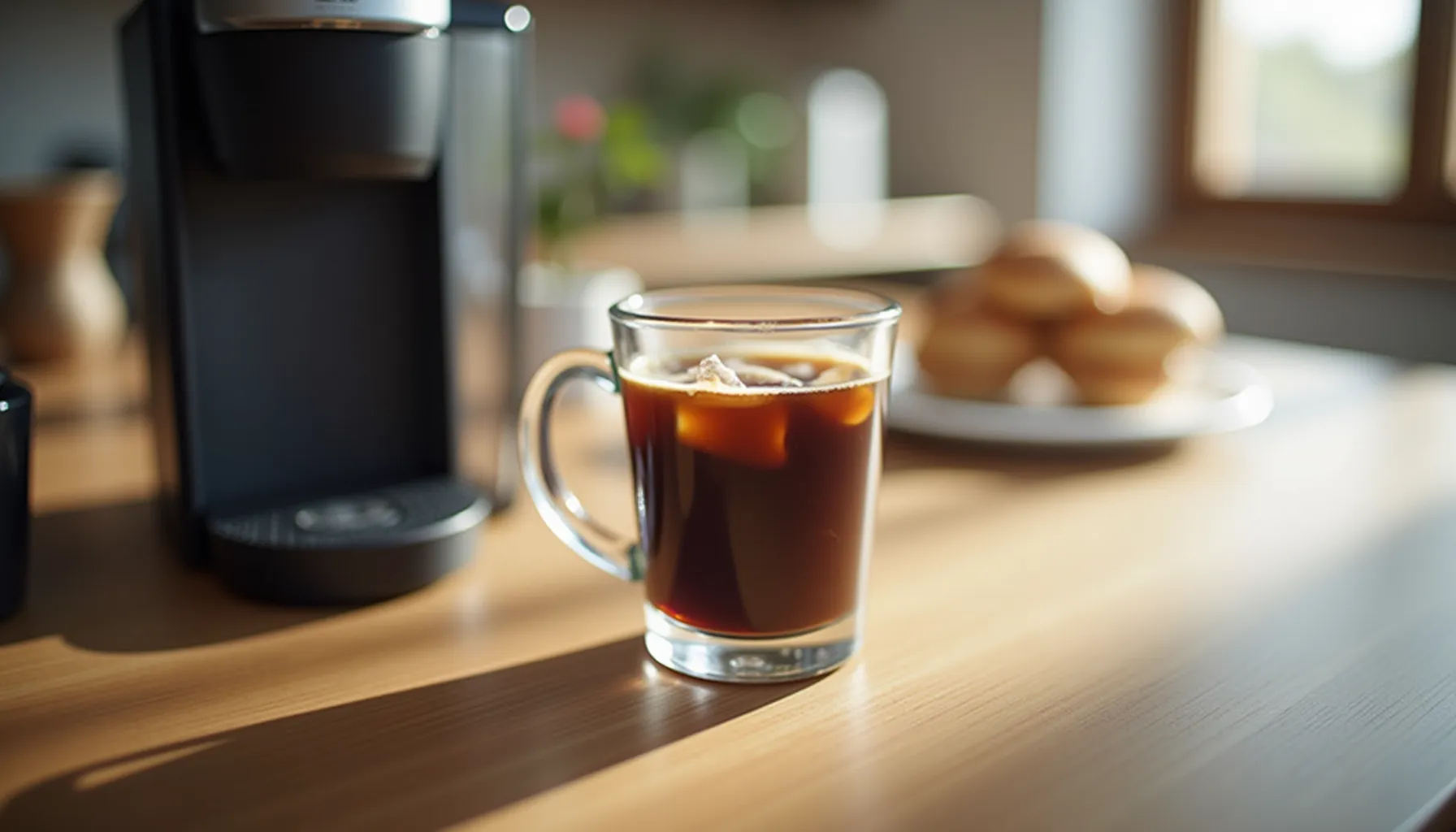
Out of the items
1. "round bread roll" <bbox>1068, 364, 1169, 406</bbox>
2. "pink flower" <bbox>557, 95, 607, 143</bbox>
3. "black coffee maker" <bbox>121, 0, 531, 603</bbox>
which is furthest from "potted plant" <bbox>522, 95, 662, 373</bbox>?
"round bread roll" <bbox>1068, 364, 1169, 406</bbox>

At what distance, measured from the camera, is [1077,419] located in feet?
2.87

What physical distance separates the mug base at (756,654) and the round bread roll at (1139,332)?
1.60 feet

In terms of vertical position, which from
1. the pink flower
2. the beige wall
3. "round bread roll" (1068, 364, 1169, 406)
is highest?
the beige wall

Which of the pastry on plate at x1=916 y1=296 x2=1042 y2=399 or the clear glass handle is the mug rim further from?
the pastry on plate at x1=916 y1=296 x2=1042 y2=399

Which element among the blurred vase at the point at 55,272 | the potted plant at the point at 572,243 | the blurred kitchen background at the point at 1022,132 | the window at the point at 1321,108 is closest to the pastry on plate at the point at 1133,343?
the potted plant at the point at 572,243

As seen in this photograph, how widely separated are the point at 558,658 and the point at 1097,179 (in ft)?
8.36

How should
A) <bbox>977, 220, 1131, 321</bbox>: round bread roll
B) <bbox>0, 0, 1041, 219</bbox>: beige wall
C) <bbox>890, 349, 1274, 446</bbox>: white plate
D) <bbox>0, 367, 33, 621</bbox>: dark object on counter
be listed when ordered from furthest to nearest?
<bbox>0, 0, 1041, 219</bbox>: beige wall, <bbox>977, 220, 1131, 321</bbox>: round bread roll, <bbox>890, 349, 1274, 446</bbox>: white plate, <bbox>0, 367, 33, 621</bbox>: dark object on counter

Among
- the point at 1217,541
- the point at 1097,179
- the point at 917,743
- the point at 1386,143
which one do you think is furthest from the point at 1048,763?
the point at 1097,179

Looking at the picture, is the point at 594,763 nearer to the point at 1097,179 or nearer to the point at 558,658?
the point at 558,658

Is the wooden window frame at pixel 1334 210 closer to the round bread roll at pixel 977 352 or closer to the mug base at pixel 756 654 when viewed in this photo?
the round bread roll at pixel 977 352

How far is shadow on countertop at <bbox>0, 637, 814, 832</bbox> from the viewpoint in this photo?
0.41 metres

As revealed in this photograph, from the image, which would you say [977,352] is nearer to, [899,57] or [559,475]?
[559,475]

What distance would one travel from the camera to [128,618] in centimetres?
58

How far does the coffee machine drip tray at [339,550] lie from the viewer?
1.94 feet
